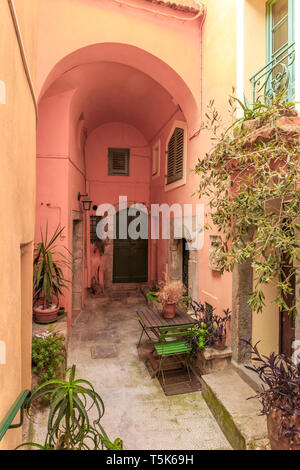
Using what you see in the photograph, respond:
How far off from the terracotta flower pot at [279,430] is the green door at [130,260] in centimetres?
697

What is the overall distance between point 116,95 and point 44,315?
569 centimetres

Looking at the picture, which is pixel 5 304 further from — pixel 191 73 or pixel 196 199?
pixel 191 73

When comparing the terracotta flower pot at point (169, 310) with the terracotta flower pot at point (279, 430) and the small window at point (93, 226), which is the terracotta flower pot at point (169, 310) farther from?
the small window at point (93, 226)

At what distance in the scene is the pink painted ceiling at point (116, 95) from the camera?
5.64 m

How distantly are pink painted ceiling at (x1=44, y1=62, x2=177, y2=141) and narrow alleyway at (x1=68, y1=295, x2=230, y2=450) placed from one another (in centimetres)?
511

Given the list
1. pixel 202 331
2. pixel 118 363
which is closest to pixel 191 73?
pixel 202 331

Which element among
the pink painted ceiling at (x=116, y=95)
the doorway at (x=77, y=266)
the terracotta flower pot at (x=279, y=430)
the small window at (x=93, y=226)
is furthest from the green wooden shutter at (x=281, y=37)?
the small window at (x=93, y=226)

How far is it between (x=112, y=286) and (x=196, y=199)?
200 inches

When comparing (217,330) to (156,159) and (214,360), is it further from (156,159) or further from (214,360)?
(156,159)

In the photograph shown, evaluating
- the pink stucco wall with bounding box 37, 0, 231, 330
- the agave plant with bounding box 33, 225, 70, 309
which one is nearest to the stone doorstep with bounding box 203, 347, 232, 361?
the pink stucco wall with bounding box 37, 0, 231, 330

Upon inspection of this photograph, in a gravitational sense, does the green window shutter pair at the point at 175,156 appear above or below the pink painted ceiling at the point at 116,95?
below

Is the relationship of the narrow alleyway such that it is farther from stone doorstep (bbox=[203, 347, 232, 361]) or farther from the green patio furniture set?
stone doorstep (bbox=[203, 347, 232, 361])

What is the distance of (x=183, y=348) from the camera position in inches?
166
